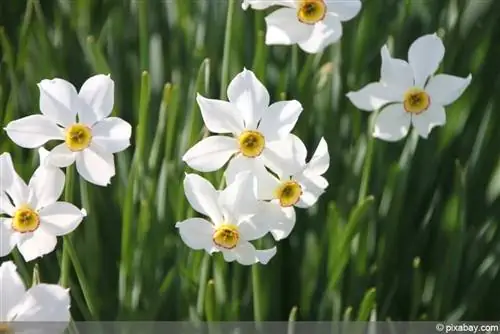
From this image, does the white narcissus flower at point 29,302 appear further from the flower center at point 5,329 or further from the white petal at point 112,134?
the white petal at point 112,134

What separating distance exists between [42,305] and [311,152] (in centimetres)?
34

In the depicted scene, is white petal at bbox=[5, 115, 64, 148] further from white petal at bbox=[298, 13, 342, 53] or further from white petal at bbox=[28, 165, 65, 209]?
white petal at bbox=[298, 13, 342, 53]

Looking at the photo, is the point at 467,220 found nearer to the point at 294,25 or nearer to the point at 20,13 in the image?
the point at 294,25

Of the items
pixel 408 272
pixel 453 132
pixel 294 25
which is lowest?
pixel 408 272

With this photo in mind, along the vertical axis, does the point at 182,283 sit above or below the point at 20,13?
below

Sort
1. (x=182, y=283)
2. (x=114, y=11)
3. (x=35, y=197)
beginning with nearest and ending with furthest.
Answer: (x=35, y=197), (x=182, y=283), (x=114, y=11)

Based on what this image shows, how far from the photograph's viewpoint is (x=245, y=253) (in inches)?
25.3

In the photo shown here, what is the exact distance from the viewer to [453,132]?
817 millimetres

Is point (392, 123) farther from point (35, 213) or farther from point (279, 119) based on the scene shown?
point (35, 213)

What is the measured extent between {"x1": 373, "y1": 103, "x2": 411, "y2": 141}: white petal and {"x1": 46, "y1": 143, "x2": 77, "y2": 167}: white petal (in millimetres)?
296

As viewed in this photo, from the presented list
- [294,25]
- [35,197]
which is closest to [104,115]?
[35,197]

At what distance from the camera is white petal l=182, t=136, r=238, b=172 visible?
64 centimetres

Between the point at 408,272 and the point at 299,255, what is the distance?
13 centimetres

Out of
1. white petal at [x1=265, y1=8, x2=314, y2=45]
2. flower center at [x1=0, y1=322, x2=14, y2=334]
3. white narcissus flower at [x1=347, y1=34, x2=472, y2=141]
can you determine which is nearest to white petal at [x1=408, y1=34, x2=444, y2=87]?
white narcissus flower at [x1=347, y1=34, x2=472, y2=141]
